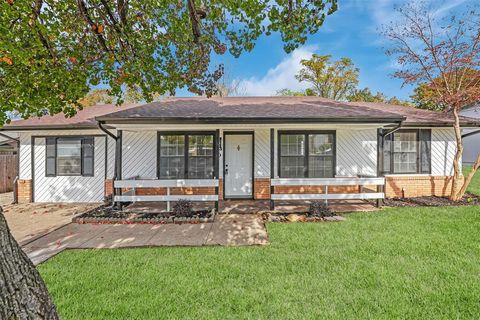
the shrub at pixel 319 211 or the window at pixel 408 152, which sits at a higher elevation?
the window at pixel 408 152

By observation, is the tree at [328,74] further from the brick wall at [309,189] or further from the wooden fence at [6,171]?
the wooden fence at [6,171]

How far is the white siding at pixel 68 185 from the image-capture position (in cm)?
874

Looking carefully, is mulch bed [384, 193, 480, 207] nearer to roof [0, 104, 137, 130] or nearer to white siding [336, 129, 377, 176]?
white siding [336, 129, 377, 176]

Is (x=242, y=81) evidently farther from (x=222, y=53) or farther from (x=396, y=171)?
(x=222, y=53)

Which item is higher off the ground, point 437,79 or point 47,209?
point 437,79

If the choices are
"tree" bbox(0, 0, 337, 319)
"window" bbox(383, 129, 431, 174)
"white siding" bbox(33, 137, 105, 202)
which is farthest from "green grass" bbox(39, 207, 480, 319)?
"white siding" bbox(33, 137, 105, 202)

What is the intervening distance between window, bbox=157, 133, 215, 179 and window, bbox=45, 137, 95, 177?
262 centimetres

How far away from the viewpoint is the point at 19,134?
870 cm

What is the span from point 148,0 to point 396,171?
30.7 feet

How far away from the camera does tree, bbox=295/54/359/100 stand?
2305 cm

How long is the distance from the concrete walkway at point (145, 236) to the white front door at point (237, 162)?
2481 millimetres

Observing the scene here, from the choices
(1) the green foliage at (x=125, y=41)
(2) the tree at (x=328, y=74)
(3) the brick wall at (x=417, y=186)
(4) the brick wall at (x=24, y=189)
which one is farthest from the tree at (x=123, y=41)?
(2) the tree at (x=328, y=74)

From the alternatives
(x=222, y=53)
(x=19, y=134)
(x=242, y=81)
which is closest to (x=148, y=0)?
(x=222, y=53)

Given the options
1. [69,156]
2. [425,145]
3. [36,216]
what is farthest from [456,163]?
[69,156]
